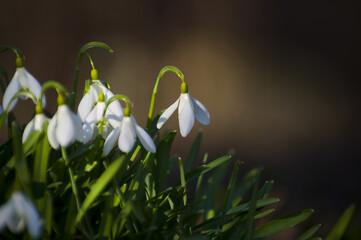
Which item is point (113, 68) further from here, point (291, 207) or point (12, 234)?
point (12, 234)

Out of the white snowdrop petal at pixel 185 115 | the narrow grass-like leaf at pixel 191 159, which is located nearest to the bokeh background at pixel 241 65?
the narrow grass-like leaf at pixel 191 159

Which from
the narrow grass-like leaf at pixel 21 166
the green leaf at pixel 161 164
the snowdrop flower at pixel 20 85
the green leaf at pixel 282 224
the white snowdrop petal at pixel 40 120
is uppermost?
the snowdrop flower at pixel 20 85

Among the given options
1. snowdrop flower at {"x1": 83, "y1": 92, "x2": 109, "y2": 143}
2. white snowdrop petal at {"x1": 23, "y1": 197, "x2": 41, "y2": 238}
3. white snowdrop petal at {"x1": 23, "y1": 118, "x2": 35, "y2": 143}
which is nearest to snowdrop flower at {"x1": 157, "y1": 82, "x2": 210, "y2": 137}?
snowdrop flower at {"x1": 83, "y1": 92, "x2": 109, "y2": 143}

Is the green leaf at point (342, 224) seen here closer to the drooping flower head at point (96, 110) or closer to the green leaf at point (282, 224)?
the green leaf at point (282, 224)

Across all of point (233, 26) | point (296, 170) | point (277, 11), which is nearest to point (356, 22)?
point (277, 11)

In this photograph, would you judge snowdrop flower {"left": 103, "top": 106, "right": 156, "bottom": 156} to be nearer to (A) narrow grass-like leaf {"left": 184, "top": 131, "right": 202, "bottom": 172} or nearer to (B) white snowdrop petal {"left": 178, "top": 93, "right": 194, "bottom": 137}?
(B) white snowdrop petal {"left": 178, "top": 93, "right": 194, "bottom": 137}

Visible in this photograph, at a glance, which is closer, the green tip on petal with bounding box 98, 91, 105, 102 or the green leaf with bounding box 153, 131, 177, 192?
the green tip on petal with bounding box 98, 91, 105, 102

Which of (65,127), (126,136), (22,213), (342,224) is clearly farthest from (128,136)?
(342,224)
